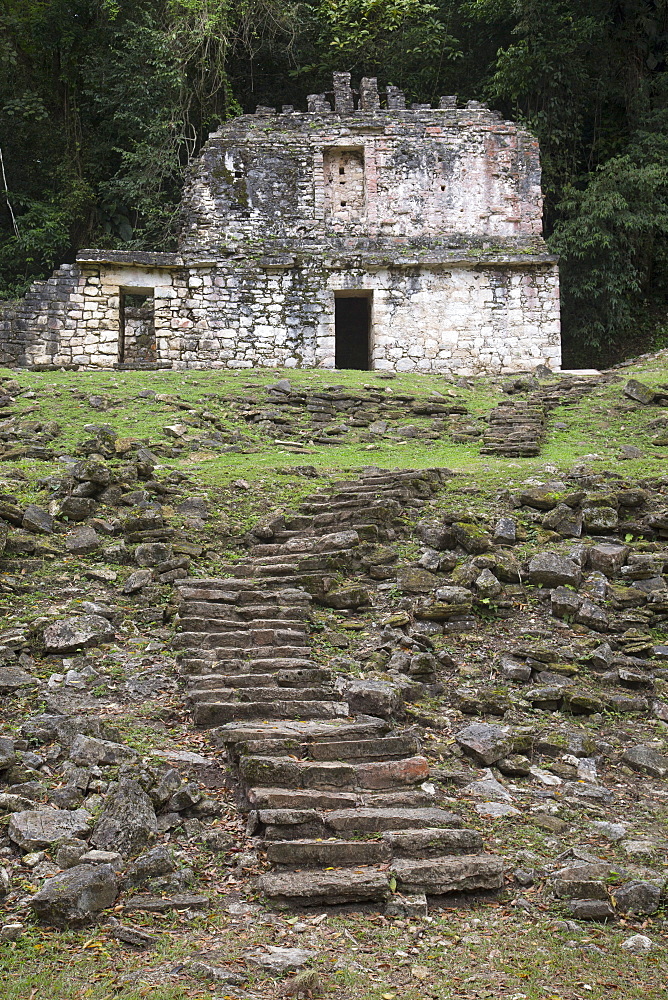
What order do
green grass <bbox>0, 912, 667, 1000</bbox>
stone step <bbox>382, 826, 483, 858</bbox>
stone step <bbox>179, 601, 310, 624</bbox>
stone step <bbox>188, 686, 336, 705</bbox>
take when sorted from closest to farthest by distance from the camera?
green grass <bbox>0, 912, 667, 1000</bbox>
stone step <bbox>382, 826, 483, 858</bbox>
stone step <bbox>188, 686, 336, 705</bbox>
stone step <bbox>179, 601, 310, 624</bbox>

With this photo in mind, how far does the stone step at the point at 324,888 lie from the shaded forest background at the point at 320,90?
18.6 metres

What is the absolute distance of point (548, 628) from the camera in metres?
7.59

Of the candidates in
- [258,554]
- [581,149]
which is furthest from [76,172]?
[258,554]

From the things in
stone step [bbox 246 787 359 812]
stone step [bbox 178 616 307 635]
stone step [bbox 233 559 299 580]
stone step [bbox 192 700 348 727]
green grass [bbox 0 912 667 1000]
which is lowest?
green grass [bbox 0 912 667 1000]

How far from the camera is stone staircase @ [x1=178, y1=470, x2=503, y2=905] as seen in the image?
4594 mm

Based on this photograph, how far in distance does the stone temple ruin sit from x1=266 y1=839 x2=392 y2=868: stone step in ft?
46.4

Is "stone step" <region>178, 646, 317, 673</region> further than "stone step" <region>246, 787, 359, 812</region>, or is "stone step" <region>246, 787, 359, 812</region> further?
"stone step" <region>178, 646, 317, 673</region>

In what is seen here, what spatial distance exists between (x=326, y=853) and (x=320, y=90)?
74.5ft

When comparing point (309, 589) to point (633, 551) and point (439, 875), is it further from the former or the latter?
point (439, 875)

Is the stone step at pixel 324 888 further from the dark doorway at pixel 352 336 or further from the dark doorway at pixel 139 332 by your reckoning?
the dark doorway at pixel 352 336

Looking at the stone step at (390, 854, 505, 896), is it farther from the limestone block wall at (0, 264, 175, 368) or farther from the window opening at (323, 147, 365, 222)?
the window opening at (323, 147, 365, 222)

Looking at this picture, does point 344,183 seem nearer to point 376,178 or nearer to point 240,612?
point 376,178

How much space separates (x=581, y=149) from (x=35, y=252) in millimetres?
14201

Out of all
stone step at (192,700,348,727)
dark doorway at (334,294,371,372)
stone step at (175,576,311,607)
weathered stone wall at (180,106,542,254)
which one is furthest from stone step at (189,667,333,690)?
dark doorway at (334,294,371,372)
